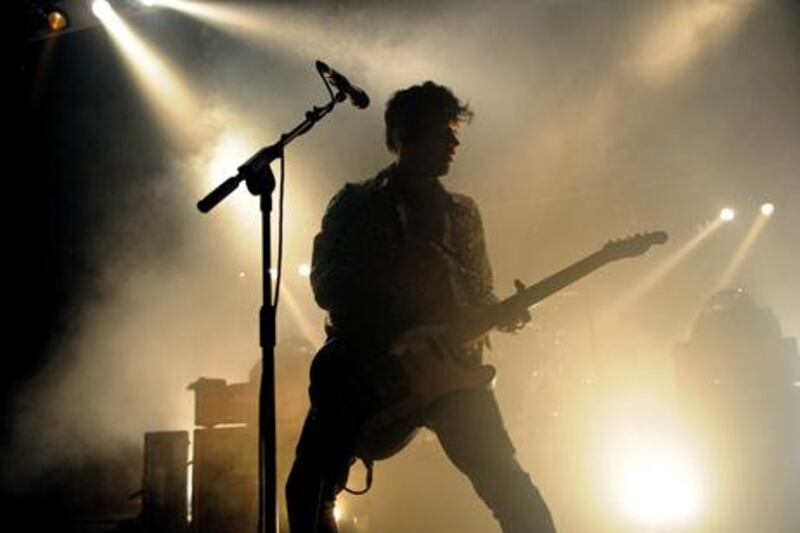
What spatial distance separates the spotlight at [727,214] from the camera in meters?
13.9

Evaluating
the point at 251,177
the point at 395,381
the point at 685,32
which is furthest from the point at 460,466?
Answer: the point at 685,32

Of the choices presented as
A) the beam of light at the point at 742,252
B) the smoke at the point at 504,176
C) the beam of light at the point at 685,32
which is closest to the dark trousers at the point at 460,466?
the smoke at the point at 504,176

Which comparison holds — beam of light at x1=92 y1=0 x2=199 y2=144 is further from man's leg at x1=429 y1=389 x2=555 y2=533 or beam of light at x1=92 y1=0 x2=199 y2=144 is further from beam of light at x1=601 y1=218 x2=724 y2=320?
beam of light at x1=601 y1=218 x2=724 y2=320

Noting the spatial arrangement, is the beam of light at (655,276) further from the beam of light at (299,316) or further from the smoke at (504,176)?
the beam of light at (299,316)

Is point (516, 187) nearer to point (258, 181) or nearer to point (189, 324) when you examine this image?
point (189, 324)

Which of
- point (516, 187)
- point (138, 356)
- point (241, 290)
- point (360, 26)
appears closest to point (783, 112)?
point (516, 187)

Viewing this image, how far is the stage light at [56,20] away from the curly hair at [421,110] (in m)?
5.68

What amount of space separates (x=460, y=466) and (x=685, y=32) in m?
9.41

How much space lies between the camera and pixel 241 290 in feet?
48.6

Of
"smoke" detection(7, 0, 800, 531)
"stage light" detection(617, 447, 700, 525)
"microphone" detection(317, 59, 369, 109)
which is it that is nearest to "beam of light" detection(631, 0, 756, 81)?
"smoke" detection(7, 0, 800, 531)

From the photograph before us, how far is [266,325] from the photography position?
274cm

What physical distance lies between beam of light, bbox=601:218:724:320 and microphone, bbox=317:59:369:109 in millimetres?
12515

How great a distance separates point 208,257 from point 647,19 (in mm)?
8940

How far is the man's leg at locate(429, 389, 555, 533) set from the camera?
260 centimetres
